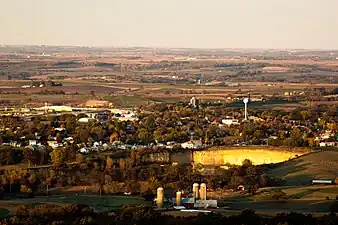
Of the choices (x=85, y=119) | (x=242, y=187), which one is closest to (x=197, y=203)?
(x=242, y=187)

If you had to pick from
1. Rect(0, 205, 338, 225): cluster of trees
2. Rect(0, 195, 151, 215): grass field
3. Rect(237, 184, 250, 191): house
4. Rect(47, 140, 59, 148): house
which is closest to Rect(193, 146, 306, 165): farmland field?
Rect(47, 140, 59, 148): house

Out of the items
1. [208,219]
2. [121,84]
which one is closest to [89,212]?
[208,219]

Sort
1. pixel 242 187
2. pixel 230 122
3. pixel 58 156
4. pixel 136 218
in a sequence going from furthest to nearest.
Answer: pixel 230 122, pixel 58 156, pixel 242 187, pixel 136 218

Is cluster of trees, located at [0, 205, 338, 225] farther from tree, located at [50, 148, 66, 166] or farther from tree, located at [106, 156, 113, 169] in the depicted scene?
tree, located at [50, 148, 66, 166]

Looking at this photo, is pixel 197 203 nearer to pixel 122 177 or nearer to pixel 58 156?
pixel 122 177

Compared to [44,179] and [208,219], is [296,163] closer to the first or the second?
[44,179]

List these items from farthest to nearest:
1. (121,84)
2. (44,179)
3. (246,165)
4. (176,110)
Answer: (121,84) → (176,110) → (246,165) → (44,179)

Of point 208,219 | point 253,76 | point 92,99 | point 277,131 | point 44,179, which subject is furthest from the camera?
point 253,76
